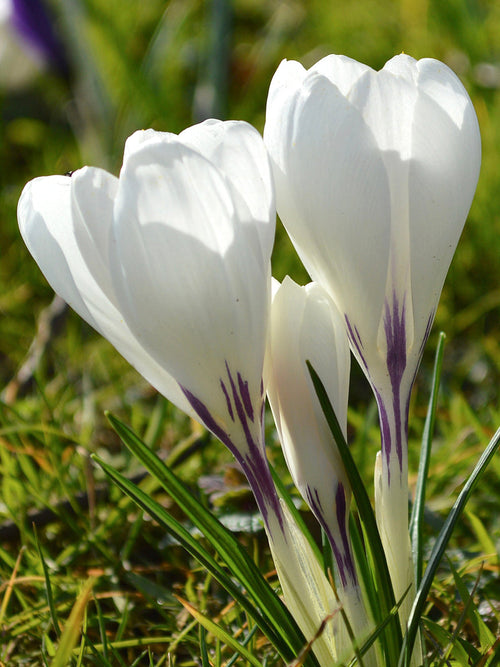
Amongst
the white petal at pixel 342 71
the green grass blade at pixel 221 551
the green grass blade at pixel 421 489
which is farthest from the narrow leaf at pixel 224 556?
the white petal at pixel 342 71

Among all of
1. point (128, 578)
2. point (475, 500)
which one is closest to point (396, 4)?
point (475, 500)

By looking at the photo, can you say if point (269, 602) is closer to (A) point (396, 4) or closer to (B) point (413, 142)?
(B) point (413, 142)

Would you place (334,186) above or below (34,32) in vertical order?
below

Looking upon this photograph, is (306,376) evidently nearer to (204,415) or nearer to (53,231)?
(204,415)

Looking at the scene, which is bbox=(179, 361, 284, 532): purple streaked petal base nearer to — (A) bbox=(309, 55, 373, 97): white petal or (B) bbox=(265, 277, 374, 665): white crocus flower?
(B) bbox=(265, 277, 374, 665): white crocus flower

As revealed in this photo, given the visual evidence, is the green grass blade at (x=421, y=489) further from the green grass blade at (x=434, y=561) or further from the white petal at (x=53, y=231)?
the white petal at (x=53, y=231)

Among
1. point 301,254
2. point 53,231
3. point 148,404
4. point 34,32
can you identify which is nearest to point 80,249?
point 53,231

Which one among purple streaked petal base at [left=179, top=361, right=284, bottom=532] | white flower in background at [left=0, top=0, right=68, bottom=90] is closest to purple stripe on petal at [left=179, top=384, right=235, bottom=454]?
purple streaked petal base at [left=179, top=361, right=284, bottom=532]
